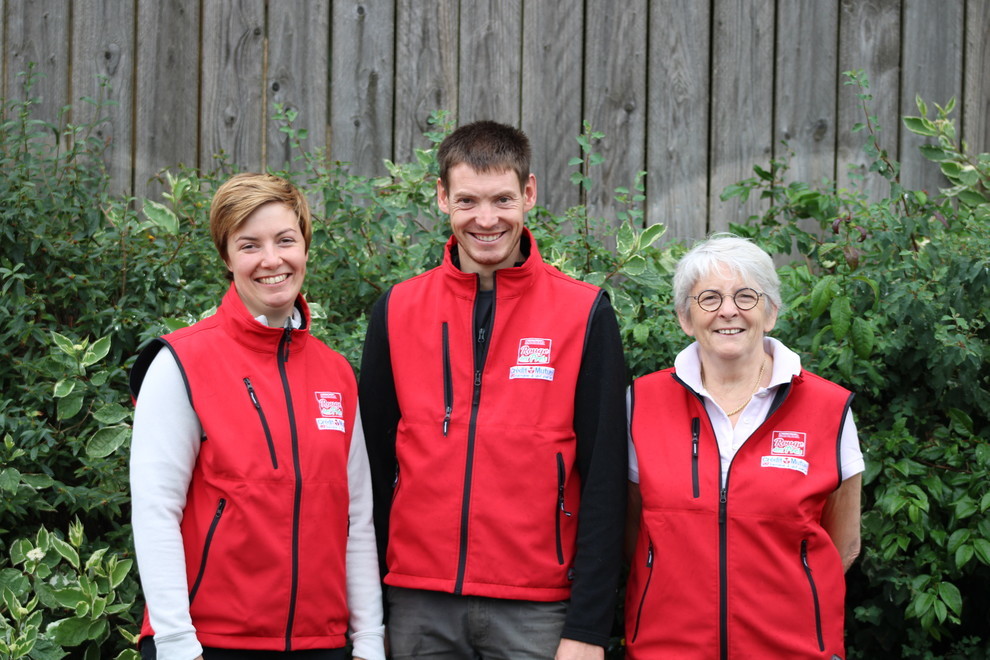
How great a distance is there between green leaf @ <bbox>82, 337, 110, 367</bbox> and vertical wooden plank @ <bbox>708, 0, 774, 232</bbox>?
2.85m

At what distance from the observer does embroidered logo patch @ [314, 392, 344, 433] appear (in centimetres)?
305

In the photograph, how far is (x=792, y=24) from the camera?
16.9 ft

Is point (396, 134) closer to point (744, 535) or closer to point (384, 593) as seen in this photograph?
point (384, 593)

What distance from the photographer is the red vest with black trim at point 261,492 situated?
284 cm

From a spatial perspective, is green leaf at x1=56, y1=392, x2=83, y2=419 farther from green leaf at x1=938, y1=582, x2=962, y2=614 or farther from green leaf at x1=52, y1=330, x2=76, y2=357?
green leaf at x1=938, y1=582, x2=962, y2=614

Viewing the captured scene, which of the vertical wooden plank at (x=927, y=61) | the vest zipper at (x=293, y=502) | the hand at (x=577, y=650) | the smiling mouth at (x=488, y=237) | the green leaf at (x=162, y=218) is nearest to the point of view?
the vest zipper at (x=293, y=502)

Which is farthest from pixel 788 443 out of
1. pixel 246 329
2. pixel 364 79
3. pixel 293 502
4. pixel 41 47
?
pixel 41 47

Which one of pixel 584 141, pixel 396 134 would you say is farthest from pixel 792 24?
pixel 396 134

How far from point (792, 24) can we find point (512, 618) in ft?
11.3

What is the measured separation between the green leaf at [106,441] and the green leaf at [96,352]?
0.95ft

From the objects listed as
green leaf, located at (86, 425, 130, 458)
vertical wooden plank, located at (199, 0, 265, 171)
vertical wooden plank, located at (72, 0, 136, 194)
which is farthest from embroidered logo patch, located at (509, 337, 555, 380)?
→ vertical wooden plank, located at (72, 0, 136, 194)

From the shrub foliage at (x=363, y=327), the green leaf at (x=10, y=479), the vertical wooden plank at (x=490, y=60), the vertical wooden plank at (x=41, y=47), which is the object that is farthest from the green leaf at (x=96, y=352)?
the vertical wooden plank at (x=490, y=60)

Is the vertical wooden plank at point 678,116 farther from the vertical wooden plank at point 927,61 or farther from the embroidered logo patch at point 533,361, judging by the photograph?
the embroidered logo patch at point 533,361

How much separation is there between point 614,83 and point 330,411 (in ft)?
9.01
